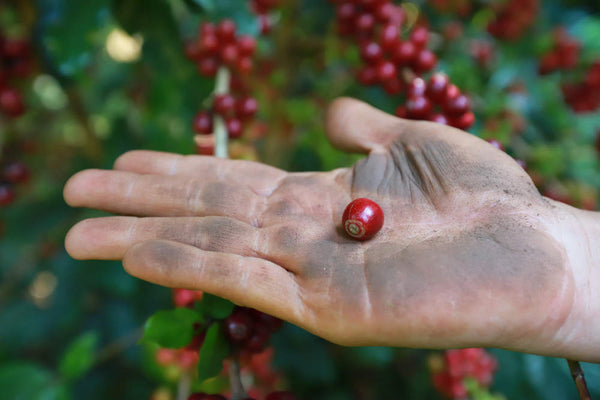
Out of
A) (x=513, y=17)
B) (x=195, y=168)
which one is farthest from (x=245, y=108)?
(x=513, y=17)

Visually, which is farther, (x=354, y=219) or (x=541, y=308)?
(x=354, y=219)

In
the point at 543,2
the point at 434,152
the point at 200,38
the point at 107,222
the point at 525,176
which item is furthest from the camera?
the point at 543,2

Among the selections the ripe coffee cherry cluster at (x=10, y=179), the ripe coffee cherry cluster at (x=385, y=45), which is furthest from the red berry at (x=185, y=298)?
the ripe coffee cherry cluster at (x=10, y=179)

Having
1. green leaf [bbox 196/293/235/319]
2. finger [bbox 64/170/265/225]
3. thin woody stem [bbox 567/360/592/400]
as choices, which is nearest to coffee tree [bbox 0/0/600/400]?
green leaf [bbox 196/293/235/319]

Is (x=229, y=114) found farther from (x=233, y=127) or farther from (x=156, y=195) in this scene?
(x=156, y=195)

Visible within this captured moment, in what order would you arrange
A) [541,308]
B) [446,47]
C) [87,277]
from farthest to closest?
1. [446,47]
2. [87,277]
3. [541,308]

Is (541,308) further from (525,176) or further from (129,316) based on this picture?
(129,316)

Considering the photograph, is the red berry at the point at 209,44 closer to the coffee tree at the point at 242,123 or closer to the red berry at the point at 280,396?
the coffee tree at the point at 242,123

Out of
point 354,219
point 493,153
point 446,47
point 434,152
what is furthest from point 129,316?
point 446,47
